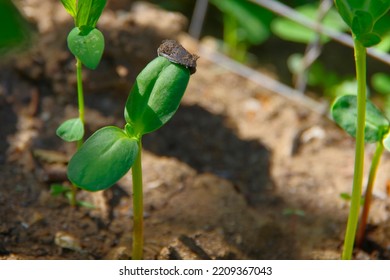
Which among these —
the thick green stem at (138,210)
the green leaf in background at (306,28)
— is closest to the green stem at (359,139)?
the thick green stem at (138,210)

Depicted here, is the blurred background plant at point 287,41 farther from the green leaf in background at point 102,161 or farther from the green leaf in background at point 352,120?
the green leaf in background at point 102,161

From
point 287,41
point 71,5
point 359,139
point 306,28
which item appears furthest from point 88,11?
point 287,41

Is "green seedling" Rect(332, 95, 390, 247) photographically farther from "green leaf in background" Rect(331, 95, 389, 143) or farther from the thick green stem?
the thick green stem

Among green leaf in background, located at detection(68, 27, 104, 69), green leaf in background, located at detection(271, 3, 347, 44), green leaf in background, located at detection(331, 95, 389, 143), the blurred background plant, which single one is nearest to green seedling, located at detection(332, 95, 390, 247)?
green leaf in background, located at detection(331, 95, 389, 143)

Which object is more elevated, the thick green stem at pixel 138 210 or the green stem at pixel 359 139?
the green stem at pixel 359 139

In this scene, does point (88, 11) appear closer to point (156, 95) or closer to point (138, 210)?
point (156, 95)

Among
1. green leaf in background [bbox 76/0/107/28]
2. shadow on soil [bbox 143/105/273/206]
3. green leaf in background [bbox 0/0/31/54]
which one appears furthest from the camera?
shadow on soil [bbox 143/105/273/206]
